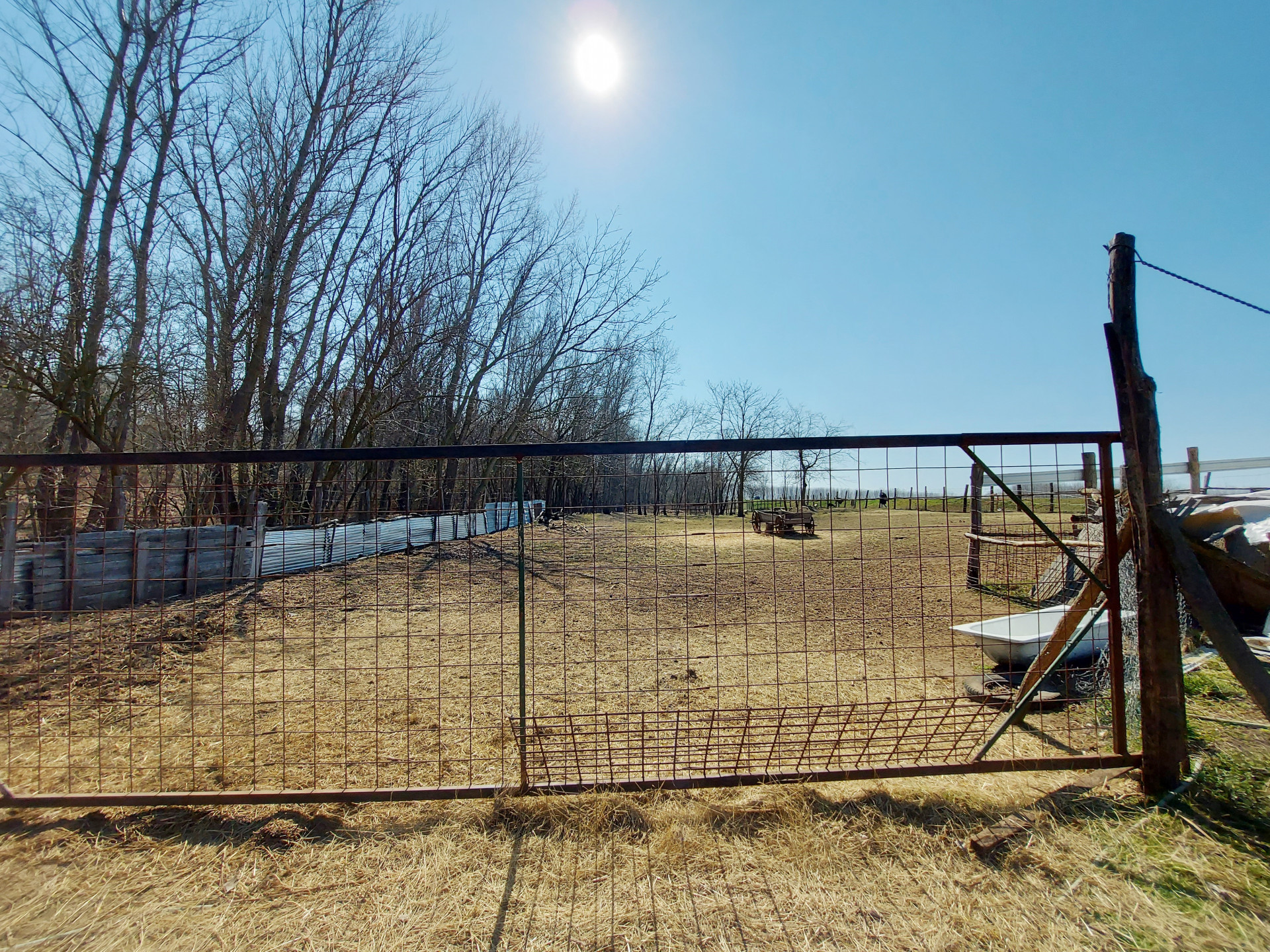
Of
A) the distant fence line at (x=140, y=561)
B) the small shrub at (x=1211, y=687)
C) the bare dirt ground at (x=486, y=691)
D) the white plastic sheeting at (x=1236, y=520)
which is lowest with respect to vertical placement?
the bare dirt ground at (x=486, y=691)

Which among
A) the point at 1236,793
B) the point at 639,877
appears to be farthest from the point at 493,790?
the point at 1236,793

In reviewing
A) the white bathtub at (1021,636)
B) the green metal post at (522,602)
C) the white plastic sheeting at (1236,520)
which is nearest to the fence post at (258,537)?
the green metal post at (522,602)

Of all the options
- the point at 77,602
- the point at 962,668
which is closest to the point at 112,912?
the point at 77,602

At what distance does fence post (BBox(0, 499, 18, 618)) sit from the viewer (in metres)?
5.40

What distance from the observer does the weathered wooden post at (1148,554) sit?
2723 millimetres

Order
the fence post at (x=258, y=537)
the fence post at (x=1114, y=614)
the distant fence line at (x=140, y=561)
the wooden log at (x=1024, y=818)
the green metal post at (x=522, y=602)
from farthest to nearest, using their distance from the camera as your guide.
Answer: the distant fence line at (x=140, y=561) < the fence post at (x=258, y=537) < the fence post at (x=1114, y=614) < the green metal post at (x=522, y=602) < the wooden log at (x=1024, y=818)

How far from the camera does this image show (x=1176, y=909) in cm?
207

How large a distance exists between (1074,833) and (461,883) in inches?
102

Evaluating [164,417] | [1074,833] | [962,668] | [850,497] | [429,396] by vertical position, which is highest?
[429,396]

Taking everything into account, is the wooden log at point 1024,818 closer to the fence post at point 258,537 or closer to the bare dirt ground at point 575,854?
the bare dirt ground at point 575,854

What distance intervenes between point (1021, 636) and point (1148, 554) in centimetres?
255

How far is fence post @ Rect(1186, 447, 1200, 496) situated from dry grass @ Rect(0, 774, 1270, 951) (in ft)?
33.1

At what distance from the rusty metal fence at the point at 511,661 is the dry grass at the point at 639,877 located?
153 millimetres

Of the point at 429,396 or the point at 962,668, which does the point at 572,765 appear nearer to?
the point at 962,668
